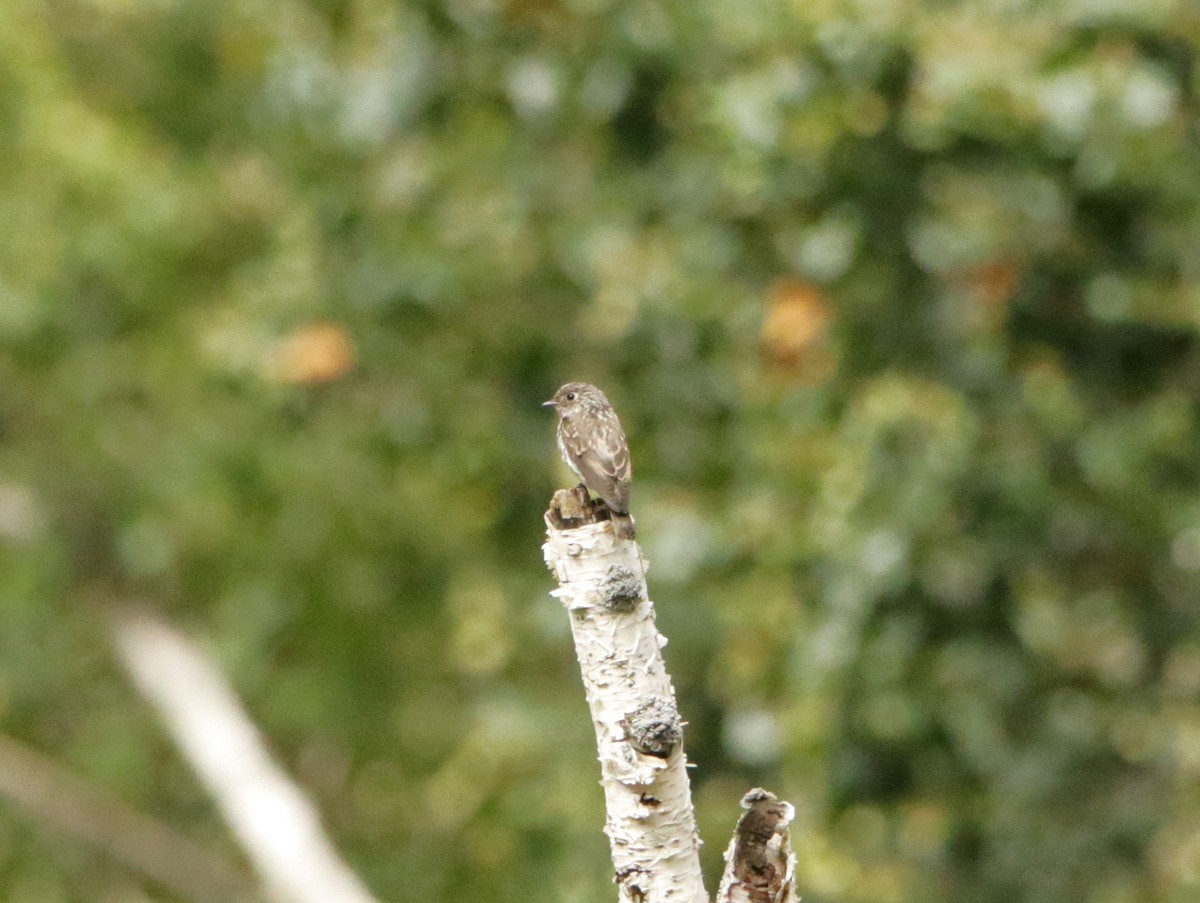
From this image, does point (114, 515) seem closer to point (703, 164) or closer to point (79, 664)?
point (79, 664)

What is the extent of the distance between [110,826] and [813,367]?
9.87 metres

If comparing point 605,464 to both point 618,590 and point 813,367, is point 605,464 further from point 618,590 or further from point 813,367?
point 813,367

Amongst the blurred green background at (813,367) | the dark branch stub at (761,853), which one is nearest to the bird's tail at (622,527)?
the dark branch stub at (761,853)

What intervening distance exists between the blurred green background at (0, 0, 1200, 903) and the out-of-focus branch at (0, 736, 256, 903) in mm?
5472

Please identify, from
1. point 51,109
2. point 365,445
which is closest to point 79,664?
point 51,109

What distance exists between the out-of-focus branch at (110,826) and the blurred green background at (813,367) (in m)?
5.47

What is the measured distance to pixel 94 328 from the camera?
11469mm

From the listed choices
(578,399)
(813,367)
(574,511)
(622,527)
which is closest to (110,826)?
(813,367)

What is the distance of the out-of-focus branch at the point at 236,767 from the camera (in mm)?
10227

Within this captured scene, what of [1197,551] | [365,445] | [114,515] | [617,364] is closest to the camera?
[1197,551]

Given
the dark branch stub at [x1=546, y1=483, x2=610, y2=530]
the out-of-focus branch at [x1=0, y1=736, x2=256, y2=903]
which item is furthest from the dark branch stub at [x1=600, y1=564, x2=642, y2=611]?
the out-of-focus branch at [x1=0, y1=736, x2=256, y2=903]

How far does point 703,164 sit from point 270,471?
214 inches

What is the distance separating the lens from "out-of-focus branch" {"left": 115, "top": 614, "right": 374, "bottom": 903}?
10.2 metres

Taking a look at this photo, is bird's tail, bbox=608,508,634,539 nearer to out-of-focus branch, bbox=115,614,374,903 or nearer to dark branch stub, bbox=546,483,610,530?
dark branch stub, bbox=546,483,610,530
